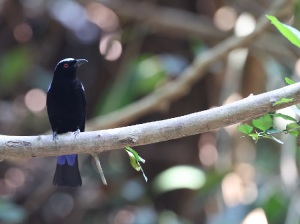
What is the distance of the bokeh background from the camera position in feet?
15.0

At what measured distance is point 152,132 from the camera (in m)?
1.84

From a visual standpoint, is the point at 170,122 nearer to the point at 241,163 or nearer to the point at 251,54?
the point at 241,163

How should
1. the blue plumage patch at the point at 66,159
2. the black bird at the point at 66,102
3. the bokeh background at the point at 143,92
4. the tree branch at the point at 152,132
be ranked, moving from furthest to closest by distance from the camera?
the bokeh background at the point at 143,92 < the black bird at the point at 66,102 < the blue plumage patch at the point at 66,159 < the tree branch at the point at 152,132

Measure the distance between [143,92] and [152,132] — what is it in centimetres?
323

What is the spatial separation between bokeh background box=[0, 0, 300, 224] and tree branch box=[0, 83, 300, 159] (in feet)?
7.85

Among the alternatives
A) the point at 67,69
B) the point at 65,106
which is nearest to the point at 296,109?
the point at 65,106

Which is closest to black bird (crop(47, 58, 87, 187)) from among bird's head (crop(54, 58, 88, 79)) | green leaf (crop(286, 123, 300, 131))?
bird's head (crop(54, 58, 88, 79))

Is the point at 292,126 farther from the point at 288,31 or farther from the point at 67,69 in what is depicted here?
the point at 67,69

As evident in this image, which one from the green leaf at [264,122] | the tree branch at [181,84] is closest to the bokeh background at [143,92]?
the tree branch at [181,84]

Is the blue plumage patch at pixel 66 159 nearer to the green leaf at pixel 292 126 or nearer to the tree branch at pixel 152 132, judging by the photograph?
the tree branch at pixel 152 132

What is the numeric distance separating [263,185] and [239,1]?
2.73 metres

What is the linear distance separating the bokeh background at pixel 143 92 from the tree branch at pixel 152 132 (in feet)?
7.85

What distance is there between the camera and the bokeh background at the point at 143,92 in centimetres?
457

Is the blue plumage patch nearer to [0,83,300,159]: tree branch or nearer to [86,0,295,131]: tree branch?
[0,83,300,159]: tree branch
